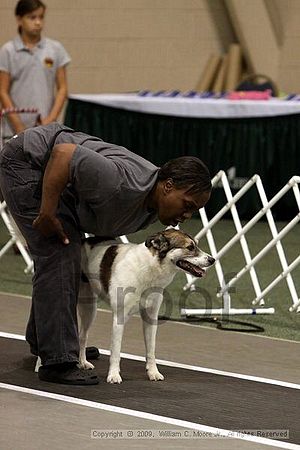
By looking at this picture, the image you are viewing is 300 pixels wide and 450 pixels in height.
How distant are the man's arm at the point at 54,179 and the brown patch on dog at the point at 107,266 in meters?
0.30

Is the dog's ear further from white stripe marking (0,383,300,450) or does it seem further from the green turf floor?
the green turf floor

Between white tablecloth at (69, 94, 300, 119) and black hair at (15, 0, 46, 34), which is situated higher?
black hair at (15, 0, 46, 34)

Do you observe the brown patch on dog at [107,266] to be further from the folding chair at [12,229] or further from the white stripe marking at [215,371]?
the folding chair at [12,229]

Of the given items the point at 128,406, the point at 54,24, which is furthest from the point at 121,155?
the point at 54,24

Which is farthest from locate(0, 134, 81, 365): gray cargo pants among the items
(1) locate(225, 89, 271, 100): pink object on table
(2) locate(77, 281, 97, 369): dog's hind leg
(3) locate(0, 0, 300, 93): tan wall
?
(3) locate(0, 0, 300, 93): tan wall

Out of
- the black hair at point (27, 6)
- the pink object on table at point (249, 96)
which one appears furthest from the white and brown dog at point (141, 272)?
the pink object on table at point (249, 96)

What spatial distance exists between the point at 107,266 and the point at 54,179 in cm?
47

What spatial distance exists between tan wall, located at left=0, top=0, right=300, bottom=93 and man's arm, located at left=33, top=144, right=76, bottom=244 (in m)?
6.19

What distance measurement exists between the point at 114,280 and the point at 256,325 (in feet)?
4.62

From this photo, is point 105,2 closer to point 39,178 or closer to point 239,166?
point 239,166

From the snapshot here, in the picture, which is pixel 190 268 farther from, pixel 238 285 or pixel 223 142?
pixel 223 142

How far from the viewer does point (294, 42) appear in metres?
11.2

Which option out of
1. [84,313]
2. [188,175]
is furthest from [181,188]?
[84,313]

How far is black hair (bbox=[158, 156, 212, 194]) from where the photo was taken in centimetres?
404
